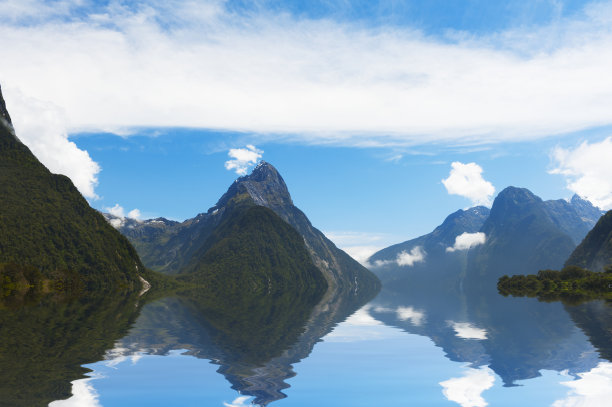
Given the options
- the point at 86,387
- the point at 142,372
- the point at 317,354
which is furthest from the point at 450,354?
the point at 86,387

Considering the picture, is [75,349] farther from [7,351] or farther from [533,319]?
[533,319]

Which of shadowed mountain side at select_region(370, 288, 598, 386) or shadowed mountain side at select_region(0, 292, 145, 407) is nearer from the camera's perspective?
shadowed mountain side at select_region(0, 292, 145, 407)

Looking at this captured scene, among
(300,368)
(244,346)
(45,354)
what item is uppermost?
(244,346)

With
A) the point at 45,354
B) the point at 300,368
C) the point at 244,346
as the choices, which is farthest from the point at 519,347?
the point at 45,354

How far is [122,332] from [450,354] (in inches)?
1296

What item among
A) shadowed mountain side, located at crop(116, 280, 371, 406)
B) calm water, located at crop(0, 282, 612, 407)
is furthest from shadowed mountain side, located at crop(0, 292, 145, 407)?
shadowed mountain side, located at crop(116, 280, 371, 406)

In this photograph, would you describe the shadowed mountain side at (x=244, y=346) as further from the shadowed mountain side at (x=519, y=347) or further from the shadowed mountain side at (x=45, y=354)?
the shadowed mountain side at (x=519, y=347)

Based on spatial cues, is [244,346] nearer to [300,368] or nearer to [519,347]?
[300,368]

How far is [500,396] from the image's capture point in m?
22.4

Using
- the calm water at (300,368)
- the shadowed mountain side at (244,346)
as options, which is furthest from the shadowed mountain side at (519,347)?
the shadowed mountain side at (244,346)

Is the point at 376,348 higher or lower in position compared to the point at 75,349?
higher

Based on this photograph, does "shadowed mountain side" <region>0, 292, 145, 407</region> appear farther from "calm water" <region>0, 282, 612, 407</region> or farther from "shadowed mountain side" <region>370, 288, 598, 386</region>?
"shadowed mountain side" <region>370, 288, 598, 386</region>

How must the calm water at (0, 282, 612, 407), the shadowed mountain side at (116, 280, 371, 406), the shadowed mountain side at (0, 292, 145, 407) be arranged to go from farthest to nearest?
the shadowed mountain side at (116, 280, 371, 406), the calm water at (0, 282, 612, 407), the shadowed mountain side at (0, 292, 145, 407)

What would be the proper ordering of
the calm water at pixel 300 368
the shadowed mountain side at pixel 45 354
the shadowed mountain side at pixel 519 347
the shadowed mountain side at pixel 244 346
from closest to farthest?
the shadowed mountain side at pixel 45 354 < the calm water at pixel 300 368 < the shadowed mountain side at pixel 244 346 < the shadowed mountain side at pixel 519 347
